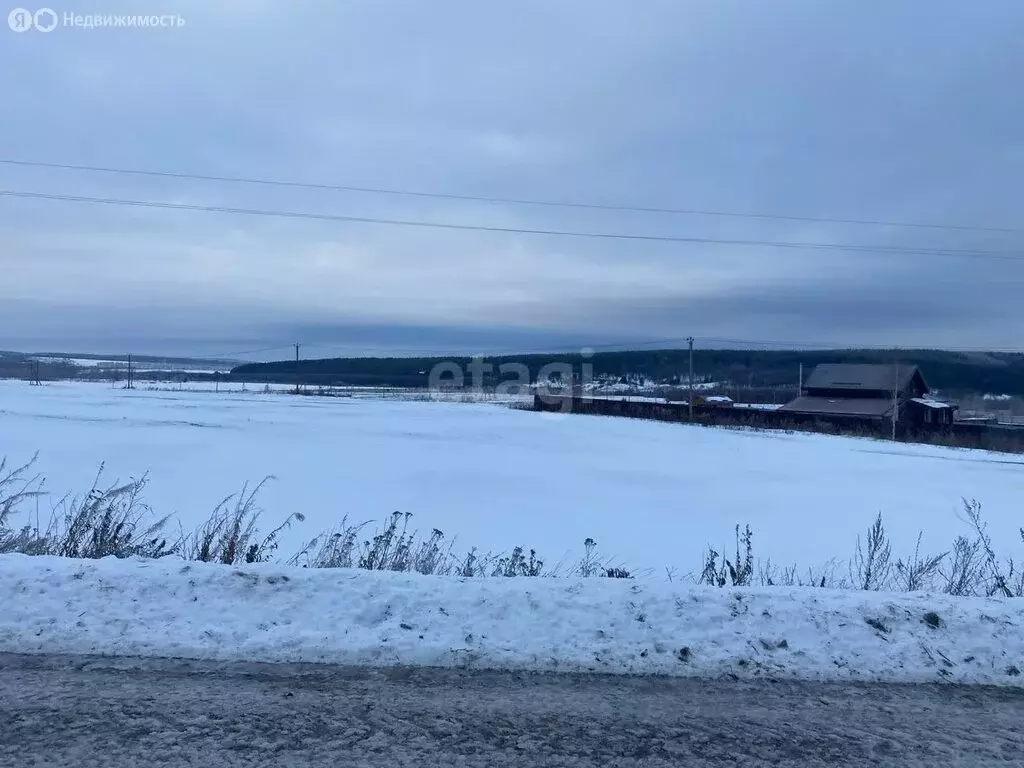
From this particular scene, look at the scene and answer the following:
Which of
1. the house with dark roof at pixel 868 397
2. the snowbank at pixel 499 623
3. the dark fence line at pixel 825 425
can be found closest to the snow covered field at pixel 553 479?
the snowbank at pixel 499 623

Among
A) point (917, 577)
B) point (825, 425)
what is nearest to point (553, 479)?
point (917, 577)

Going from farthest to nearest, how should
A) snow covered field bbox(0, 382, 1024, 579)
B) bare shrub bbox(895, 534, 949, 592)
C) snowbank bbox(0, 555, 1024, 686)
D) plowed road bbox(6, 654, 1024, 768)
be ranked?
snow covered field bbox(0, 382, 1024, 579) → bare shrub bbox(895, 534, 949, 592) → snowbank bbox(0, 555, 1024, 686) → plowed road bbox(6, 654, 1024, 768)

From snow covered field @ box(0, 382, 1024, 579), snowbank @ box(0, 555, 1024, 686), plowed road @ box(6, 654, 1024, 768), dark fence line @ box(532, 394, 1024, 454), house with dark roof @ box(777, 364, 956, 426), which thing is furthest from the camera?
house with dark roof @ box(777, 364, 956, 426)

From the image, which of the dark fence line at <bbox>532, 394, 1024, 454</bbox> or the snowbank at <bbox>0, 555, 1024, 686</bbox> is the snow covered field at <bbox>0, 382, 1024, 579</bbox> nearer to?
the snowbank at <bbox>0, 555, 1024, 686</bbox>

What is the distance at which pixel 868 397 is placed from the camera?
62.5 meters

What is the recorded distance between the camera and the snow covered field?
14625 mm

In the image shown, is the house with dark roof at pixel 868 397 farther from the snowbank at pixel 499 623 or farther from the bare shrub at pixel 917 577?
the snowbank at pixel 499 623

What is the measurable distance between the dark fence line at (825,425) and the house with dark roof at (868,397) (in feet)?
3.75

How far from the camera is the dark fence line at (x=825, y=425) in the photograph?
48.0 m

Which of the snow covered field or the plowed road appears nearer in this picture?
the plowed road

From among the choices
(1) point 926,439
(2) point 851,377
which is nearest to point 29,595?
(1) point 926,439

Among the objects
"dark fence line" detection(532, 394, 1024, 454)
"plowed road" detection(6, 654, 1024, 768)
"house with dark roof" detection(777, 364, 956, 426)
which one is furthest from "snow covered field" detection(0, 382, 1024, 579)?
"house with dark roof" detection(777, 364, 956, 426)

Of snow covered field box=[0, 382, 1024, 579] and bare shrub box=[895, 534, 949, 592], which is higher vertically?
bare shrub box=[895, 534, 949, 592]

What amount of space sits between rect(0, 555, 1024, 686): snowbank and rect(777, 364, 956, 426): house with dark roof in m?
51.7
